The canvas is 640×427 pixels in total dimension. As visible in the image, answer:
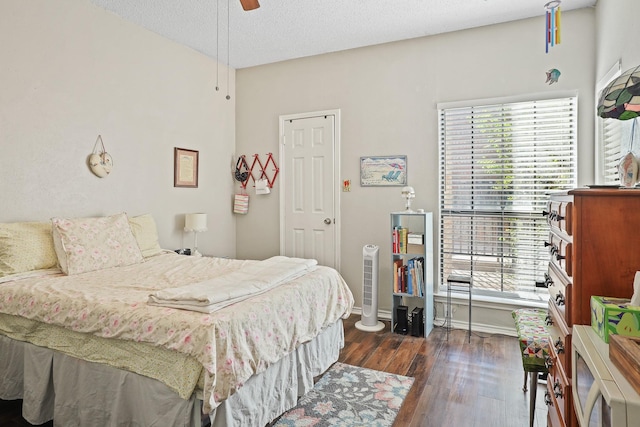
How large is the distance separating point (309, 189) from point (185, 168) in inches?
55.6

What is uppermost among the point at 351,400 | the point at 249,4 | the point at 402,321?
the point at 249,4

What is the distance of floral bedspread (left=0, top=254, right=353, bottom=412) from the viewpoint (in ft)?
5.62

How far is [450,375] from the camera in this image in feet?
9.09

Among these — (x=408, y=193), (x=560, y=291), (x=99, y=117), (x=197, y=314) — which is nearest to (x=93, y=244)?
(x=99, y=117)

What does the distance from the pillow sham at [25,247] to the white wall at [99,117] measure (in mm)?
216

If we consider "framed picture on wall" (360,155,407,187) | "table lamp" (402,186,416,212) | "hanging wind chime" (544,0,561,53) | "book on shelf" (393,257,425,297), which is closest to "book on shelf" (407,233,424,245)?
"book on shelf" (393,257,425,297)

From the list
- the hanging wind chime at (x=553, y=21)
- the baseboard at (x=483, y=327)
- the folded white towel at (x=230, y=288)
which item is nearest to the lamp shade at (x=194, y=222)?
the folded white towel at (x=230, y=288)

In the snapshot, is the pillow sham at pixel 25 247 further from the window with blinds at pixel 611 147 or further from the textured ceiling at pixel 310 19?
the window with blinds at pixel 611 147

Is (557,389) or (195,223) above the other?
(195,223)

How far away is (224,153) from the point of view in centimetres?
478

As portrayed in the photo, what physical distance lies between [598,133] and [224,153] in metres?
3.86

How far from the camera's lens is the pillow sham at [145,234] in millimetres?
3400

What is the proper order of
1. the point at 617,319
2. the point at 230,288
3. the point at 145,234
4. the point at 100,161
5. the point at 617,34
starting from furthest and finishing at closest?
the point at 145,234
the point at 100,161
the point at 617,34
the point at 230,288
the point at 617,319

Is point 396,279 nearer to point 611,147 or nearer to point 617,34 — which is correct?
point 611,147
